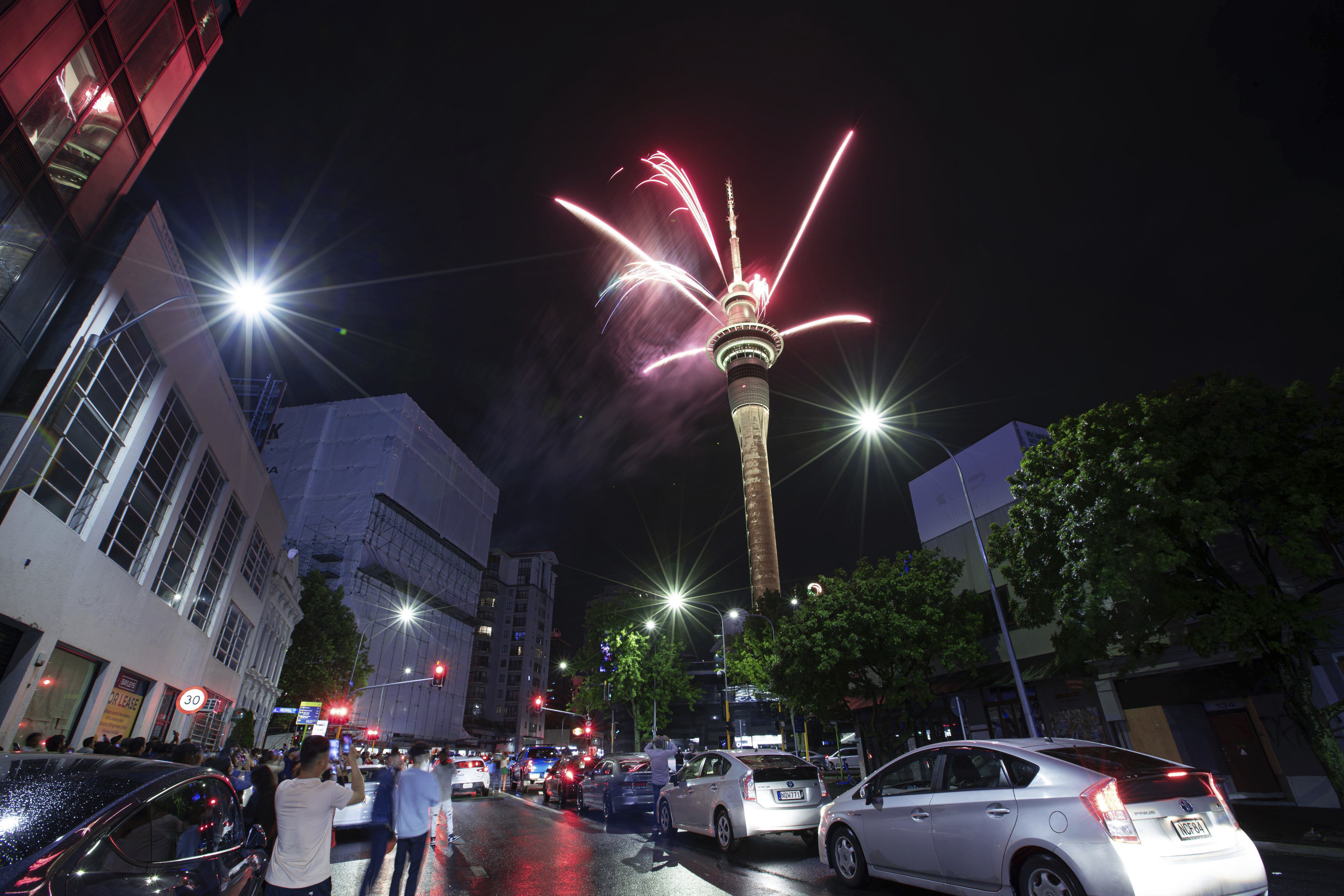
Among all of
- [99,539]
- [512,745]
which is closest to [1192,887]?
[99,539]

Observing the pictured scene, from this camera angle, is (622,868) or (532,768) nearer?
(622,868)

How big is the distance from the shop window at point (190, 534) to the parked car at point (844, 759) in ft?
84.0

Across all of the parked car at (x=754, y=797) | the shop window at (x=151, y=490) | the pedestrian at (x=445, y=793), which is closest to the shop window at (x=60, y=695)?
the shop window at (x=151, y=490)

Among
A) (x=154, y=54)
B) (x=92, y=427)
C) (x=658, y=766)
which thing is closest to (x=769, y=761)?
(x=658, y=766)

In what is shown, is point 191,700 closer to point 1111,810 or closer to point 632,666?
point 1111,810

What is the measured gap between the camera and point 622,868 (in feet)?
30.5

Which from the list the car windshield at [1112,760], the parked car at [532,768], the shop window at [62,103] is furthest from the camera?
the parked car at [532,768]

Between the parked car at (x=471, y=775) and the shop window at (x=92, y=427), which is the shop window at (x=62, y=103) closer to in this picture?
the shop window at (x=92, y=427)

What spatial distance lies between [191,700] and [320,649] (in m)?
32.7

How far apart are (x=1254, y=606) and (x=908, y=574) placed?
43.9ft

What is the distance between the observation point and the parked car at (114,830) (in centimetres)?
310

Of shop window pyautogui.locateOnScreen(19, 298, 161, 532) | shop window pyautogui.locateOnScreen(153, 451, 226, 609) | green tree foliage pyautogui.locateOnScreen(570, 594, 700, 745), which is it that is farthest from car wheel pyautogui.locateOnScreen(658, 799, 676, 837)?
green tree foliage pyautogui.locateOnScreen(570, 594, 700, 745)

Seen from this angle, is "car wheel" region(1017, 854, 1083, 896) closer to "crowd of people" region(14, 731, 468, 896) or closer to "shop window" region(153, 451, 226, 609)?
"crowd of people" region(14, 731, 468, 896)

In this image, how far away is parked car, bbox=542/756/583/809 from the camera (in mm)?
20234
